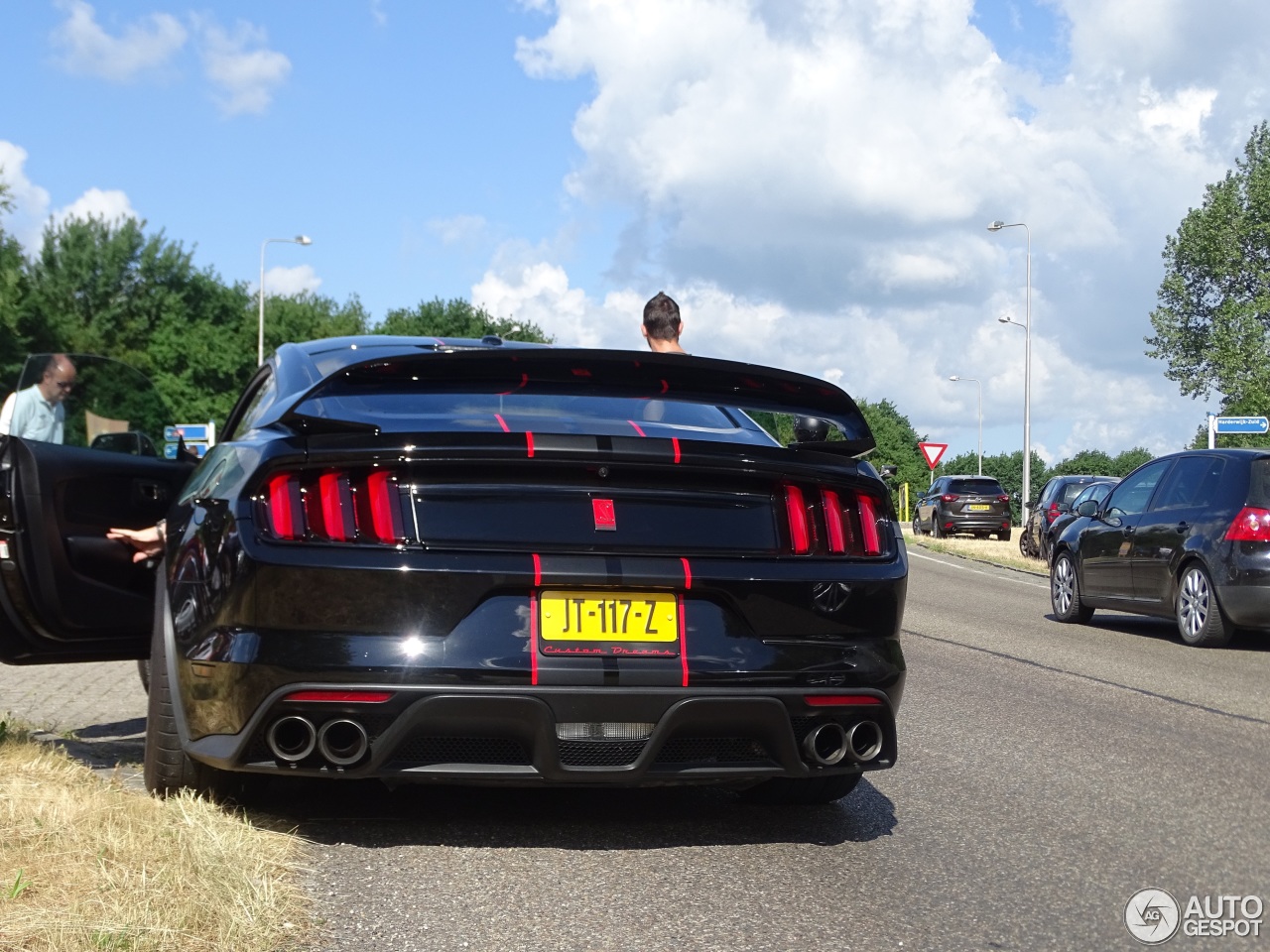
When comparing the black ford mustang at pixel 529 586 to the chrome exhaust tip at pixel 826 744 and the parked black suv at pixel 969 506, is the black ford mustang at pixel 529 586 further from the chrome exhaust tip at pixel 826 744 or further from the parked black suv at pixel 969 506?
the parked black suv at pixel 969 506

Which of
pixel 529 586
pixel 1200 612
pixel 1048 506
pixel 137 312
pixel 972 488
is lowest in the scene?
pixel 1200 612

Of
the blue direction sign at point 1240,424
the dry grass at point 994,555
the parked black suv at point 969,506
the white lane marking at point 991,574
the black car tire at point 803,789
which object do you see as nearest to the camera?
the black car tire at point 803,789

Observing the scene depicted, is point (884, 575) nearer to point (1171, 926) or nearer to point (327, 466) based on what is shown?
point (1171, 926)

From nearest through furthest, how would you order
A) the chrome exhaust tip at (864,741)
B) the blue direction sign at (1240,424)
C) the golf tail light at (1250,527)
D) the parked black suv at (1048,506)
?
the chrome exhaust tip at (864,741)
the golf tail light at (1250,527)
the parked black suv at (1048,506)
the blue direction sign at (1240,424)

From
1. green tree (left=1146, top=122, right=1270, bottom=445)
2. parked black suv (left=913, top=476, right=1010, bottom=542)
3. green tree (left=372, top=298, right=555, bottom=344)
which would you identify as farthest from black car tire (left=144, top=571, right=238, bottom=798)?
green tree (left=372, top=298, right=555, bottom=344)

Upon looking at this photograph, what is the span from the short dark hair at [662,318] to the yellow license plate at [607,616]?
15.8 feet

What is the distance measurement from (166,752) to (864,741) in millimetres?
2072

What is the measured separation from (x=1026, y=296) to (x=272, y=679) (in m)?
49.3

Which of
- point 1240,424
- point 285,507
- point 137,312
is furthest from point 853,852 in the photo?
point 137,312

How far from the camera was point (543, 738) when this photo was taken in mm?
4293

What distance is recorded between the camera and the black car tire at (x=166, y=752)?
4730mm

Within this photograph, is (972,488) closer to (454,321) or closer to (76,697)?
(76,697)

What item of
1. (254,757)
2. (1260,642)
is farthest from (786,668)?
(1260,642)

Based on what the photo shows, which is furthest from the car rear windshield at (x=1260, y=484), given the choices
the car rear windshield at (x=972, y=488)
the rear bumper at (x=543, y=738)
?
the car rear windshield at (x=972, y=488)
